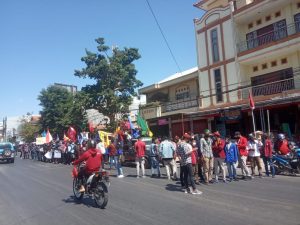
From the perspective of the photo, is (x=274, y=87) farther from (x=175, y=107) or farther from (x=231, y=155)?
(x=231, y=155)

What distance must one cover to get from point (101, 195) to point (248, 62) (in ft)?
62.0

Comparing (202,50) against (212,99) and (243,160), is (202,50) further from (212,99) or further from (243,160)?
(243,160)

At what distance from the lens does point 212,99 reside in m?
27.0

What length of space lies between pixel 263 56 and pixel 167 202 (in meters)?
17.2

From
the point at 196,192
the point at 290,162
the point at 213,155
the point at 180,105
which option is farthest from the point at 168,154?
the point at 180,105

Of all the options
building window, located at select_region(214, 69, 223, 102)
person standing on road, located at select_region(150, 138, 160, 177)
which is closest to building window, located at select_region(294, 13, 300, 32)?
building window, located at select_region(214, 69, 223, 102)

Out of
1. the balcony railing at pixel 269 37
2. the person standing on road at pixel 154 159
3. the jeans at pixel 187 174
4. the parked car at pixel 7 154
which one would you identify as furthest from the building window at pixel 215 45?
the parked car at pixel 7 154

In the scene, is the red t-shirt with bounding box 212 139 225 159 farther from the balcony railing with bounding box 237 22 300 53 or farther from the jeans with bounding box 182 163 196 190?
the balcony railing with bounding box 237 22 300 53

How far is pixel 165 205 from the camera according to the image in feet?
29.2

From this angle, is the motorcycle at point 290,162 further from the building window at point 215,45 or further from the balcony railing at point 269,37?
the building window at point 215,45

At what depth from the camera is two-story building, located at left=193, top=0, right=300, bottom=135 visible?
22172 millimetres

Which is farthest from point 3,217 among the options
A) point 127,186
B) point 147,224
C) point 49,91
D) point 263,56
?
point 49,91

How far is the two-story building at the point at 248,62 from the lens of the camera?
2217cm

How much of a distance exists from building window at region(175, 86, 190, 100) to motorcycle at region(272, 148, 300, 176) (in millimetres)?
18618
